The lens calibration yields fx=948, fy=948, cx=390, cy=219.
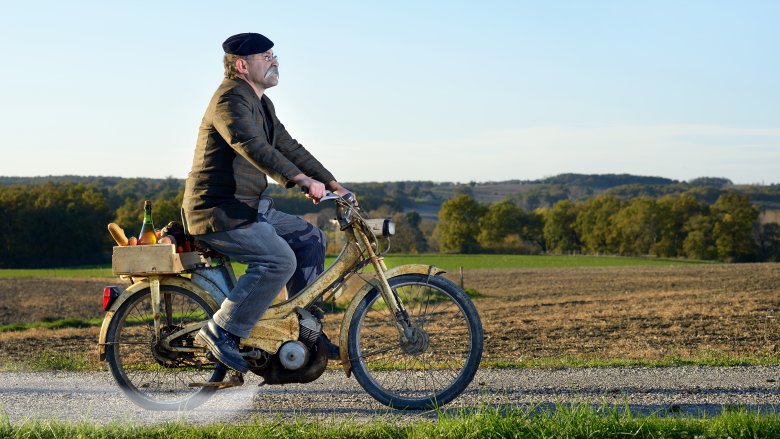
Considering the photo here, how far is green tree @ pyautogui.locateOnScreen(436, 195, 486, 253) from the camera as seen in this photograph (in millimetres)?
108000

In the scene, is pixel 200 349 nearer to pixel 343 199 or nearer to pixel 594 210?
pixel 343 199

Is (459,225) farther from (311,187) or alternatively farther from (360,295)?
(311,187)

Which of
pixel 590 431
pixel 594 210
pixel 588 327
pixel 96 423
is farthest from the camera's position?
pixel 594 210

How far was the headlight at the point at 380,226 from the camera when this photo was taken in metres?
5.98

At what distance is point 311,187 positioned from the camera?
5.66 metres

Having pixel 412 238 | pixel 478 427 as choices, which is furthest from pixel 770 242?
pixel 478 427

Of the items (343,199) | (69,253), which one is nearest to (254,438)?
(343,199)

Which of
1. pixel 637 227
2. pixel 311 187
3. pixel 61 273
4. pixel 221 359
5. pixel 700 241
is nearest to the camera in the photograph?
pixel 311 187

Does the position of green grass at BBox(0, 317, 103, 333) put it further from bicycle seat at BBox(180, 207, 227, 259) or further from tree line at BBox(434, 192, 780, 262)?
tree line at BBox(434, 192, 780, 262)

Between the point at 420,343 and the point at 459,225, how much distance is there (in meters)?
105

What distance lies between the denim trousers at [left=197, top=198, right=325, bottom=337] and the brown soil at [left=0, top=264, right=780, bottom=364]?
21.6 ft

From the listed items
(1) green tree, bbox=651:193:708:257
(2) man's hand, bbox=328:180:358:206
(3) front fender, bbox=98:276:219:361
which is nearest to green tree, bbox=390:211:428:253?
(1) green tree, bbox=651:193:708:257

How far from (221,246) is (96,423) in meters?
1.30

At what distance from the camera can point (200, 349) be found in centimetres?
632
